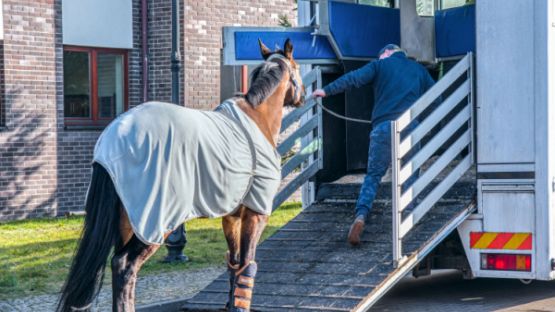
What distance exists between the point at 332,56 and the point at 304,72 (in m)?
0.75

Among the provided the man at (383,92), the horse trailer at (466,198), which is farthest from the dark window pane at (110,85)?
the man at (383,92)

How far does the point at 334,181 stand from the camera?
10797 millimetres

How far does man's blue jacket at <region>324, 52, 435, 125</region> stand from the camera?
9336mm

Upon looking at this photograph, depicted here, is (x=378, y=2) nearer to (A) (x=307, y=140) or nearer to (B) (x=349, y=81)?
(A) (x=307, y=140)

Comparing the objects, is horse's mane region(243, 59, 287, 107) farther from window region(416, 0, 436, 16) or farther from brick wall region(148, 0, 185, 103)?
brick wall region(148, 0, 185, 103)

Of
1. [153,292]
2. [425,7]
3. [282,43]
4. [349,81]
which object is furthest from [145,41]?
[349,81]

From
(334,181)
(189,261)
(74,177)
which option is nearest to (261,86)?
(334,181)

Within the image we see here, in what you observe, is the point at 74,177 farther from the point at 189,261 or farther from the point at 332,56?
the point at 332,56

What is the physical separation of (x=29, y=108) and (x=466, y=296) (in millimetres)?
9962

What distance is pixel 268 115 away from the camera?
8031 millimetres

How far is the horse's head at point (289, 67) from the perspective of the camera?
8.25 m

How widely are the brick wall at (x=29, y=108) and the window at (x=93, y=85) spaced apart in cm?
62

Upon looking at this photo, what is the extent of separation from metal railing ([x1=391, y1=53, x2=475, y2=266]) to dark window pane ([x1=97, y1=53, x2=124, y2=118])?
1076cm

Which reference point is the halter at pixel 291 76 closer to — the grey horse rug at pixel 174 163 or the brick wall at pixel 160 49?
the grey horse rug at pixel 174 163
